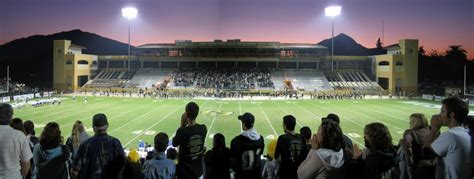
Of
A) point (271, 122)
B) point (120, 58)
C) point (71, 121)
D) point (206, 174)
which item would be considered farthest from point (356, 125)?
point (120, 58)

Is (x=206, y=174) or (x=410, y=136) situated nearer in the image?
(x=410, y=136)

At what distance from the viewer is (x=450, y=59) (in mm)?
104188

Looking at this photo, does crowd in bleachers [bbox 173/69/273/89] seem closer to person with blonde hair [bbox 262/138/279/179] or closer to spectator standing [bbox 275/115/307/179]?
person with blonde hair [bbox 262/138/279/179]

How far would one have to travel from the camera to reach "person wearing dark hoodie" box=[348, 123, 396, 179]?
15.8 ft

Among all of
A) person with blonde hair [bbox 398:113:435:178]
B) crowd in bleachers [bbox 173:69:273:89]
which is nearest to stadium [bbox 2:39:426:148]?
crowd in bleachers [bbox 173:69:273:89]

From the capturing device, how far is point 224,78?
65.0 metres

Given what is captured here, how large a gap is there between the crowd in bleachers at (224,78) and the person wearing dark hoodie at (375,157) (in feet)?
184

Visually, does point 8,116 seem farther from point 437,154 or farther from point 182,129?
point 437,154

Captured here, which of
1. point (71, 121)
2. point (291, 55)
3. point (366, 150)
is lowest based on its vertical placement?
point (71, 121)

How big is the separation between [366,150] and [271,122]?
64.3 feet

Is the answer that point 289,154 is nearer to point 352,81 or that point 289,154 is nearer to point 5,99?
point 5,99

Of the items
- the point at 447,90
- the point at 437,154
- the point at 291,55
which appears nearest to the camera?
the point at 437,154

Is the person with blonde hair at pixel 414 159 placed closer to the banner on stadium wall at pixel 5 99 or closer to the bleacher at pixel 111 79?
the banner on stadium wall at pixel 5 99

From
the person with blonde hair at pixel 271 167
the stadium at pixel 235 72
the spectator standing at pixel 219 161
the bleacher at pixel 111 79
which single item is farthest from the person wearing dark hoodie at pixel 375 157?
the bleacher at pixel 111 79
